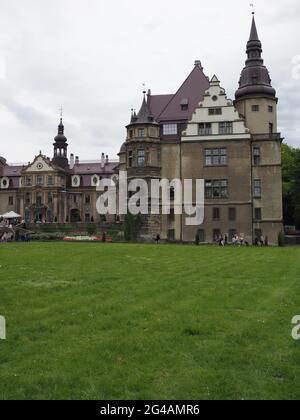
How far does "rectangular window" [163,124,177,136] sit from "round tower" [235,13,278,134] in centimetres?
774

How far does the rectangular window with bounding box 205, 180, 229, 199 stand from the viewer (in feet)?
178

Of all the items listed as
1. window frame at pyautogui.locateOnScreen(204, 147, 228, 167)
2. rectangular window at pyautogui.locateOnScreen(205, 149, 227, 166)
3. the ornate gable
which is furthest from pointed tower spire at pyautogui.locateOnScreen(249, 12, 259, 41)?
the ornate gable

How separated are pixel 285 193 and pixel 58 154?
147 feet

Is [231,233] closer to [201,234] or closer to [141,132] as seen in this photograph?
[201,234]

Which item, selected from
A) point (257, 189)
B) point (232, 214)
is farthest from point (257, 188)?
point (232, 214)

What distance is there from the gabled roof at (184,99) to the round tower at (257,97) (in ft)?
16.5

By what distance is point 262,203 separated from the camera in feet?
176

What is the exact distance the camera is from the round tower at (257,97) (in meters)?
54.2

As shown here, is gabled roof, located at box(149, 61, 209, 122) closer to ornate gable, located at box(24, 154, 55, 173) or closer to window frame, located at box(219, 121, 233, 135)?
window frame, located at box(219, 121, 233, 135)

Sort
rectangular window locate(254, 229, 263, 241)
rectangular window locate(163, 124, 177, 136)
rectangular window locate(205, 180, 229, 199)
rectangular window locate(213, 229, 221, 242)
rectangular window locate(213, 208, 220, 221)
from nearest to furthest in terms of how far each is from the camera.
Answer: rectangular window locate(254, 229, 263, 241)
rectangular window locate(213, 229, 221, 242)
rectangular window locate(213, 208, 220, 221)
rectangular window locate(205, 180, 229, 199)
rectangular window locate(163, 124, 177, 136)

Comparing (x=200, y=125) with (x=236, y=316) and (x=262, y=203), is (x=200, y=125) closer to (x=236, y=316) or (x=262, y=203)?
(x=262, y=203)

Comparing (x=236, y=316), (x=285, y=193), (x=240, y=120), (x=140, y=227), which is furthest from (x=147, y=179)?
(x=236, y=316)

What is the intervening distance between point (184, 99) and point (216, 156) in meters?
8.59
